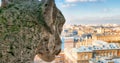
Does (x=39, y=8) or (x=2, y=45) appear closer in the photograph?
(x=2, y=45)

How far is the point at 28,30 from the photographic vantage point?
1651 mm

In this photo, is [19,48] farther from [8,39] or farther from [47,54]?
[47,54]

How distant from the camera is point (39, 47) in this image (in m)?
1.70

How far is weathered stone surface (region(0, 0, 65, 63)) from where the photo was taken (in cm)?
159

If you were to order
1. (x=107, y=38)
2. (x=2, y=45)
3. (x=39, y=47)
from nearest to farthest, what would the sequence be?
(x=2, y=45)
(x=39, y=47)
(x=107, y=38)

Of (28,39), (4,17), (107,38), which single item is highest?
(4,17)

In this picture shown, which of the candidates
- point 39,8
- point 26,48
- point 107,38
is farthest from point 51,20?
point 107,38

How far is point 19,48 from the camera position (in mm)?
1590

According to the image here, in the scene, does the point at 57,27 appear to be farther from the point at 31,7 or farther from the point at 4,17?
the point at 4,17

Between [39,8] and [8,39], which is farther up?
[39,8]

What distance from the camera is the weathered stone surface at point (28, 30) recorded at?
1.59 meters

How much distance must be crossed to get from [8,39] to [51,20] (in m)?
0.27

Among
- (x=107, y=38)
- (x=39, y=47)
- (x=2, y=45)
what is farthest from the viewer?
(x=107, y=38)

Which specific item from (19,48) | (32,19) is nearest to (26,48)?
(19,48)
